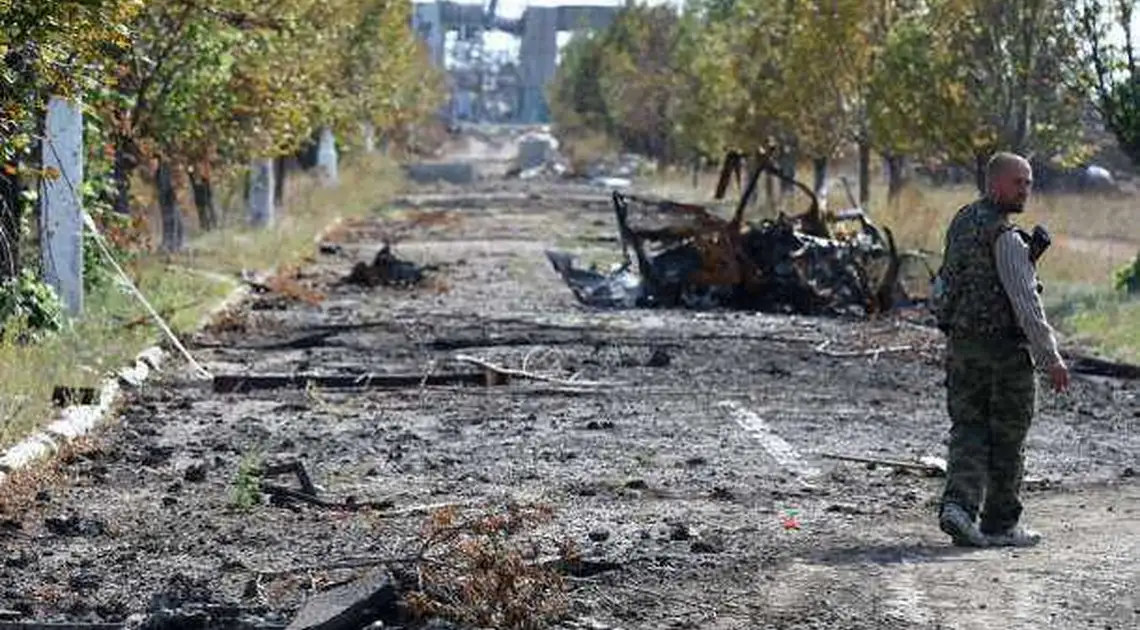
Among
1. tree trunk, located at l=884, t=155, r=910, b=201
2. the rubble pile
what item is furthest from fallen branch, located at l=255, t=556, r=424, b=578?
tree trunk, located at l=884, t=155, r=910, b=201

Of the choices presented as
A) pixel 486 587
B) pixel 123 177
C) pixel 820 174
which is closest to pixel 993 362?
pixel 486 587

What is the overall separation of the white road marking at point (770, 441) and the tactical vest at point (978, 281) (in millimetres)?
2330

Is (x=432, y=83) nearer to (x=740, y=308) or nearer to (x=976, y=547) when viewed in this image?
Answer: (x=740, y=308)

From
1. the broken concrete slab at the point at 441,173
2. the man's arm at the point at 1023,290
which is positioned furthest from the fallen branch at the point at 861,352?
the broken concrete slab at the point at 441,173

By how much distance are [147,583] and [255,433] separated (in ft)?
16.9

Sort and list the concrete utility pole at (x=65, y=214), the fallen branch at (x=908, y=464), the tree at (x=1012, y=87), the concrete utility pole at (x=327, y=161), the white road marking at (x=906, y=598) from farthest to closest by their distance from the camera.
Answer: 1. the concrete utility pole at (x=327, y=161)
2. the tree at (x=1012, y=87)
3. the concrete utility pole at (x=65, y=214)
4. the fallen branch at (x=908, y=464)
5. the white road marking at (x=906, y=598)

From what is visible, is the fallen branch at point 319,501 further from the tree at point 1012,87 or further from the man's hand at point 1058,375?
the tree at point 1012,87

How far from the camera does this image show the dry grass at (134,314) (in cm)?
1424

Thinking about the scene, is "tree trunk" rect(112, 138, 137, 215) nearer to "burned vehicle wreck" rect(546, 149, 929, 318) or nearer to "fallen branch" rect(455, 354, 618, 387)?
"burned vehicle wreck" rect(546, 149, 929, 318)

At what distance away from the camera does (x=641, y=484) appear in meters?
11.5

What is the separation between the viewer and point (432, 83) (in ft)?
→ 313

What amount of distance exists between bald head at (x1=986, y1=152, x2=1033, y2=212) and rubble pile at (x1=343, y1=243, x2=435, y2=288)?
20.0 m

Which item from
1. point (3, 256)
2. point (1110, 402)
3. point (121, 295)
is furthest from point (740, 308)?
point (3, 256)

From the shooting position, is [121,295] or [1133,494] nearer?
[1133,494]
